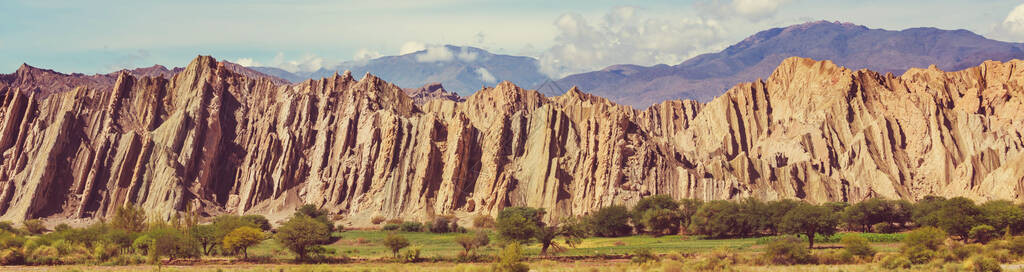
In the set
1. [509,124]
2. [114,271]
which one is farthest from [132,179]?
[114,271]

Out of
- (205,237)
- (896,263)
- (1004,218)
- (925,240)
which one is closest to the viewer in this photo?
(896,263)

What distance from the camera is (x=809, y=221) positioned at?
2963 inches

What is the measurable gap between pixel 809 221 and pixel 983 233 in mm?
12365

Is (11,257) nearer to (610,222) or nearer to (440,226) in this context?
(440,226)

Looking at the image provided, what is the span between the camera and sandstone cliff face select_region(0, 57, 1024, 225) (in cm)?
10950

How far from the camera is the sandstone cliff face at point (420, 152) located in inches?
4311

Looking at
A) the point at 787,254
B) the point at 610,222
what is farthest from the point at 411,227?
the point at 787,254

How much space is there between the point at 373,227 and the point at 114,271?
47.9 m

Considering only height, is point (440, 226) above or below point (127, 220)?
above

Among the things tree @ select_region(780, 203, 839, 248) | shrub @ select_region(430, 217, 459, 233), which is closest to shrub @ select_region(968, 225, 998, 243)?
tree @ select_region(780, 203, 839, 248)

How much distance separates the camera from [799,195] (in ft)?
381

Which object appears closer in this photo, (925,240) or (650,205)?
(925,240)

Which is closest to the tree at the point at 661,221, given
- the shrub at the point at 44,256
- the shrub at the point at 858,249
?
the shrub at the point at 858,249

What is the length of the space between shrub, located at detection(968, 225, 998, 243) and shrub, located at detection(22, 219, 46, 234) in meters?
82.8
